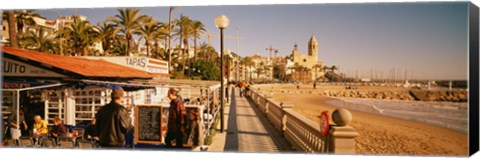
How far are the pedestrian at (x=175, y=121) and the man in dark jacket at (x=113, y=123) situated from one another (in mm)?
916

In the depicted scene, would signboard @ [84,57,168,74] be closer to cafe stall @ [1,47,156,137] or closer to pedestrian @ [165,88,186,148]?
cafe stall @ [1,47,156,137]

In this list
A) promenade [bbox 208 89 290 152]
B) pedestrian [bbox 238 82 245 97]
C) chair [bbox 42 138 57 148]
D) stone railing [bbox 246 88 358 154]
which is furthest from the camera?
pedestrian [bbox 238 82 245 97]

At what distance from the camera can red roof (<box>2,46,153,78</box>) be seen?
1079 centimetres

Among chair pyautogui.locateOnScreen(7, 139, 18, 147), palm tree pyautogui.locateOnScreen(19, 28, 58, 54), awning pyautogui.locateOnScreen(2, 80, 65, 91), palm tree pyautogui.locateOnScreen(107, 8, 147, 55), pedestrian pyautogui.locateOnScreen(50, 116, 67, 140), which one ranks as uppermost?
palm tree pyautogui.locateOnScreen(107, 8, 147, 55)

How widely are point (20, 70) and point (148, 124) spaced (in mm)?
3621

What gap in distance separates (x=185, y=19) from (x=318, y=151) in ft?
15.9

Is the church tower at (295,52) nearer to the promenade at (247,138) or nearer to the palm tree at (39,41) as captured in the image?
the promenade at (247,138)

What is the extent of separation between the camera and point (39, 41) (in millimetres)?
11750

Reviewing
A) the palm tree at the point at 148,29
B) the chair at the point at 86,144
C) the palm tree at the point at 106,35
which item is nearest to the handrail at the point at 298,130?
the palm tree at the point at 148,29

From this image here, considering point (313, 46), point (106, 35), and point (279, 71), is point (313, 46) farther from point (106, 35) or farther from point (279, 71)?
point (279, 71)

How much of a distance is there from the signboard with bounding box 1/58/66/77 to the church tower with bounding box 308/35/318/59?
626 centimetres

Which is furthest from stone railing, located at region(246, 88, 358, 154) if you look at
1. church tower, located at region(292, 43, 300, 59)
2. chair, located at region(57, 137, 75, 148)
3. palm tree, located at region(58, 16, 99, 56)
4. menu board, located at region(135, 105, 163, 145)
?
palm tree, located at region(58, 16, 99, 56)

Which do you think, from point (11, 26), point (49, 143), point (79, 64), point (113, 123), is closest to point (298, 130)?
point (113, 123)

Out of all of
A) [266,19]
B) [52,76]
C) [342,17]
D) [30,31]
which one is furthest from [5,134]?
[342,17]
